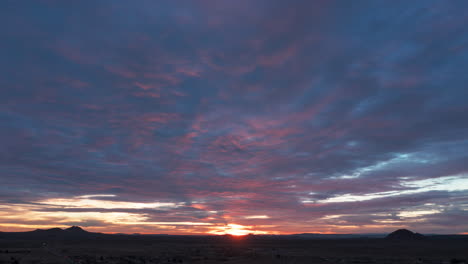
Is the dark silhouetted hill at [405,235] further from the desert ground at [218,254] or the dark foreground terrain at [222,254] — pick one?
the desert ground at [218,254]

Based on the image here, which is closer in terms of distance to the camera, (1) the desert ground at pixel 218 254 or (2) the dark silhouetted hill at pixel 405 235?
(1) the desert ground at pixel 218 254

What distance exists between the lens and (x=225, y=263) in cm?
4991

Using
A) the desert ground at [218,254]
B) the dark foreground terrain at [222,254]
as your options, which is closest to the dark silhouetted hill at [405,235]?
the dark foreground terrain at [222,254]

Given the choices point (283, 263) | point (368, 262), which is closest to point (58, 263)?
point (283, 263)

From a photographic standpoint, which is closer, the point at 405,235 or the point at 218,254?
the point at 218,254

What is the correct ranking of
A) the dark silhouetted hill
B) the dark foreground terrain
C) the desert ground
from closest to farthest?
the desert ground < the dark foreground terrain < the dark silhouetted hill

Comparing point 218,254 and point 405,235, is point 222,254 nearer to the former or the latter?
point 218,254

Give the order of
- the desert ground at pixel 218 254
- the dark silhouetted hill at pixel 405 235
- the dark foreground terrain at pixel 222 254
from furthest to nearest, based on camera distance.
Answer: the dark silhouetted hill at pixel 405 235 → the dark foreground terrain at pixel 222 254 → the desert ground at pixel 218 254

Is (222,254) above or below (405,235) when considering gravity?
below

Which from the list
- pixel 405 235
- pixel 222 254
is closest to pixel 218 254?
pixel 222 254

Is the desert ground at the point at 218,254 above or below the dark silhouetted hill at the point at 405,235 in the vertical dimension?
below

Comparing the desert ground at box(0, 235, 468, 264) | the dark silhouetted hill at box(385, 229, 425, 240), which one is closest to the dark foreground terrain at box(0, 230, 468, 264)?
the desert ground at box(0, 235, 468, 264)

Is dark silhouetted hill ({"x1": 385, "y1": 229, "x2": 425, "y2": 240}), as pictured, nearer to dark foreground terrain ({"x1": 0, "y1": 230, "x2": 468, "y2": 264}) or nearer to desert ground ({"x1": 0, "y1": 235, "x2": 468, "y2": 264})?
dark foreground terrain ({"x1": 0, "y1": 230, "x2": 468, "y2": 264})

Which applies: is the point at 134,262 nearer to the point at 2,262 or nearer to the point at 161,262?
the point at 161,262
